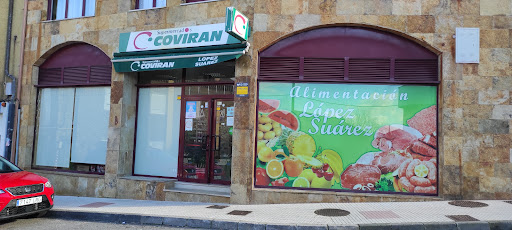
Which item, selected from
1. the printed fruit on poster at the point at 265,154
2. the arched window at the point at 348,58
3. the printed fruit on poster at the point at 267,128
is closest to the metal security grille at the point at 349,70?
the arched window at the point at 348,58

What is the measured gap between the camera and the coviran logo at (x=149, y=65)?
928 cm

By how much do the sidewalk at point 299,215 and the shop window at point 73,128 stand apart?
222 centimetres

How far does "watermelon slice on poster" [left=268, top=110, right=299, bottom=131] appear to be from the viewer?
874 cm

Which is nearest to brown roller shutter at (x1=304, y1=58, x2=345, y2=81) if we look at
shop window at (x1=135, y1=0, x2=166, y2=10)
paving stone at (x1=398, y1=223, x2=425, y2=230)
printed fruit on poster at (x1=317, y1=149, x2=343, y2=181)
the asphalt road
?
printed fruit on poster at (x1=317, y1=149, x2=343, y2=181)

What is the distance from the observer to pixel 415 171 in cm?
830

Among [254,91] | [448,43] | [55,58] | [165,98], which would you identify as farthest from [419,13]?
[55,58]

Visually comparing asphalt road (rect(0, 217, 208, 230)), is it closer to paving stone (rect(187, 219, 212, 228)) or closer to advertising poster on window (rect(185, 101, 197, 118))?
paving stone (rect(187, 219, 212, 228))

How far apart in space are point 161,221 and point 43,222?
2293 millimetres

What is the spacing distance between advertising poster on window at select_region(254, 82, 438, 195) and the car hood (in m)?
4.56

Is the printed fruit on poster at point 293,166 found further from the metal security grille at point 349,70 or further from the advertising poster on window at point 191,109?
Answer: the advertising poster on window at point 191,109

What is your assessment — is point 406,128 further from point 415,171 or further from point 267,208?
point 267,208

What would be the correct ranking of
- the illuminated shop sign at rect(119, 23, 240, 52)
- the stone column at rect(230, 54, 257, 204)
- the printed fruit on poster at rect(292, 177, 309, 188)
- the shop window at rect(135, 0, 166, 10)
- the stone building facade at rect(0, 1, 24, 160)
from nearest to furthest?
the stone column at rect(230, 54, 257, 204) → the printed fruit on poster at rect(292, 177, 309, 188) → the illuminated shop sign at rect(119, 23, 240, 52) → the shop window at rect(135, 0, 166, 10) → the stone building facade at rect(0, 1, 24, 160)

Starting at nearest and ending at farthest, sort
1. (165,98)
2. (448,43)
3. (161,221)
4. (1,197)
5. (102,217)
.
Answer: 1. (1,197)
2. (161,221)
3. (102,217)
4. (448,43)
5. (165,98)

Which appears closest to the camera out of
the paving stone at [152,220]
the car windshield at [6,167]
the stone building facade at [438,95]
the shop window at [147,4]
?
the paving stone at [152,220]
